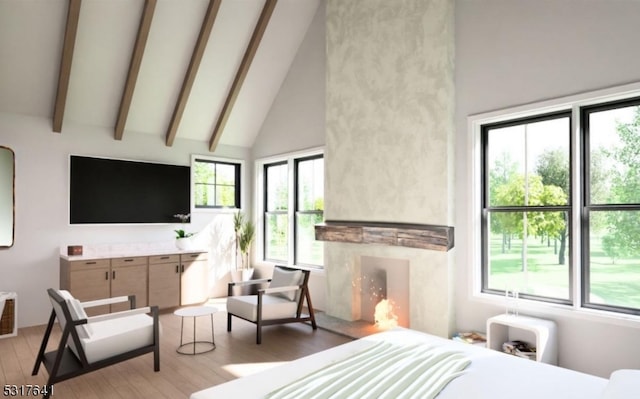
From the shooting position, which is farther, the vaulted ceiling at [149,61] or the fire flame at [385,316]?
the fire flame at [385,316]

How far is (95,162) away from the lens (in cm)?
599

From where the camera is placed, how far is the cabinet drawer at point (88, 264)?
209 inches

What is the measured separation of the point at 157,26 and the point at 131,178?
90.0 inches

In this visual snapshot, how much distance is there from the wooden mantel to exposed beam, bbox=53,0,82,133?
3.70 meters

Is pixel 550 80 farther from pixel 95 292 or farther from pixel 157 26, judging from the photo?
pixel 95 292

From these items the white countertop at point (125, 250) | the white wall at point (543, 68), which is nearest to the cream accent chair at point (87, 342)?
the white countertop at point (125, 250)

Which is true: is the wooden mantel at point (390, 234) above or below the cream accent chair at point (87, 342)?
above

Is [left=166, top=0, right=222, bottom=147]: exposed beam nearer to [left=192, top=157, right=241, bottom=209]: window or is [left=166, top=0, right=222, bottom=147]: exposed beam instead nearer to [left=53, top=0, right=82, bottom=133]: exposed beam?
[left=192, top=157, right=241, bottom=209]: window

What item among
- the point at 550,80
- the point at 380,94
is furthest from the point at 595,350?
the point at 380,94

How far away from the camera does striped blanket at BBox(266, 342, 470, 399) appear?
208cm

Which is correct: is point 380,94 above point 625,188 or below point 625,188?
above

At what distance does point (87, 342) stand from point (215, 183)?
4233mm

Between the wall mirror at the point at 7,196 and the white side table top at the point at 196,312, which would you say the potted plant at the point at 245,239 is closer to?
the white side table top at the point at 196,312

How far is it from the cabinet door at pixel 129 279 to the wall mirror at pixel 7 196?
1.31m
